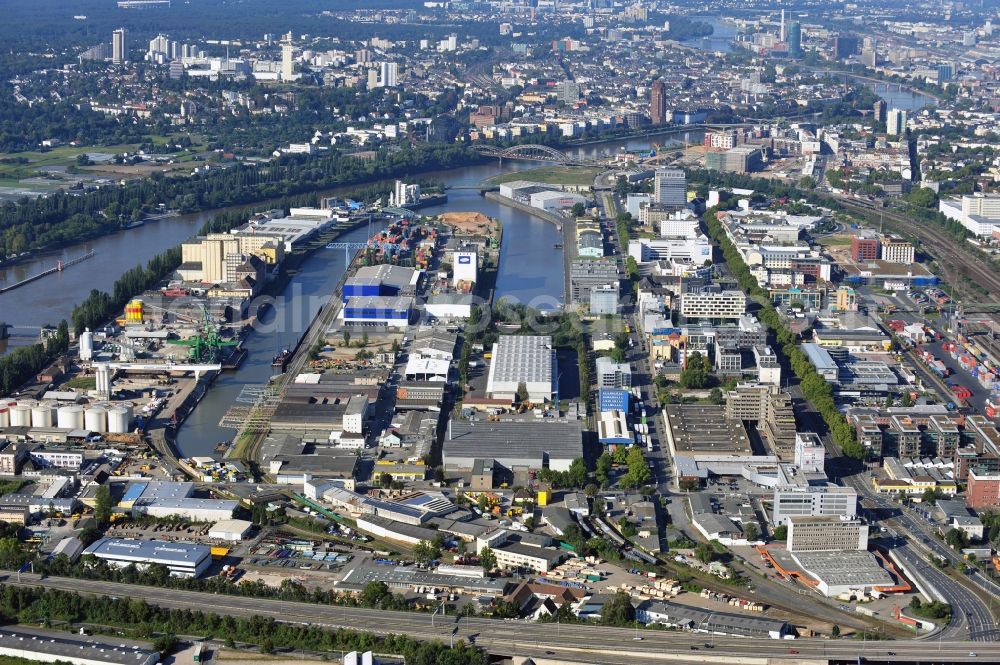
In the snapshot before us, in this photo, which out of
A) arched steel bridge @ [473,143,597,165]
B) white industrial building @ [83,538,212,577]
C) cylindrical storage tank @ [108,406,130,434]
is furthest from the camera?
arched steel bridge @ [473,143,597,165]

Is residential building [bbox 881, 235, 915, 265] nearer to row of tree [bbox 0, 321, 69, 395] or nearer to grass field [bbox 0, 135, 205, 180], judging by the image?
row of tree [bbox 0, 321, 69, 395]

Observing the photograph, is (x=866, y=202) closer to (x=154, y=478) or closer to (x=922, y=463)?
(x=922, y=463)

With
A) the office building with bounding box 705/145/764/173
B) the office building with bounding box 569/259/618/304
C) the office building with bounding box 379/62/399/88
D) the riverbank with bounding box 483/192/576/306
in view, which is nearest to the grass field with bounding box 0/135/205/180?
A: the riverbank with bounding box 483/192/576/306

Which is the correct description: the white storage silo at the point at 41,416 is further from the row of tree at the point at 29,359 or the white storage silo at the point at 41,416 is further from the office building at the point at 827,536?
the office building at the point at 827,536

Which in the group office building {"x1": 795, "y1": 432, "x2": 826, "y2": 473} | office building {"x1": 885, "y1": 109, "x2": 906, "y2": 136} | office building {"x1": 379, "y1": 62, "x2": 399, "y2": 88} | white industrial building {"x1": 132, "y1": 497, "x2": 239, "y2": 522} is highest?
office building {"x1": 379, "y1": 62, "x2": 399, "y2": 88}

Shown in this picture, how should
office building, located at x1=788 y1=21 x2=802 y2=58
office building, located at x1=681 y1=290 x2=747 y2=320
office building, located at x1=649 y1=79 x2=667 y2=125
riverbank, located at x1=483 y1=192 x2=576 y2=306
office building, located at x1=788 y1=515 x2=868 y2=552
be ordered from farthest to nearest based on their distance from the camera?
1. office building, located at x1=788 y1=21 x2=802 y2=58
2. office building, located at x1=649 y1=79 x2=667 y2=125
3. riverbank, located at x1=483 y1=192 x2=576 y2=306
4. office building, located at x1=681 y1=290 x2=747 y2=320
5. office building, located at x1=788 y1=515 x2=868 y2=552

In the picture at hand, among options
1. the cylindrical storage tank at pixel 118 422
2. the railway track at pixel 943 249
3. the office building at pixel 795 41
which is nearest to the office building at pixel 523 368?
the cylindrical storage tank at pixel 118 422

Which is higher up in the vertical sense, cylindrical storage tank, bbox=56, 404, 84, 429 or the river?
the river
